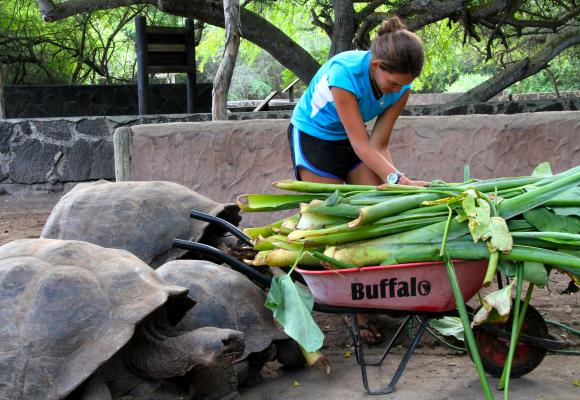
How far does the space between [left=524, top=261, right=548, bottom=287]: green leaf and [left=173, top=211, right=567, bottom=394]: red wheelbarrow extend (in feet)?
0.56

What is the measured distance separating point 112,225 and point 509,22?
6747 mm

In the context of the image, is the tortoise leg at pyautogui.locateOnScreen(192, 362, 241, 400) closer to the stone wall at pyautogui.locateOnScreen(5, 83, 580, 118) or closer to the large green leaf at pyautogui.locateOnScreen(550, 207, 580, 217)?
the large green leaf at pyautogui.locateOnScreen(550, 207, 580, 217)

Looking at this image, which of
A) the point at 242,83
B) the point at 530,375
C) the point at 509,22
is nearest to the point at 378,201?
the point at 530,375

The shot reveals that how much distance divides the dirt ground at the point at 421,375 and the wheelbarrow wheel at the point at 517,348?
8 centimetres

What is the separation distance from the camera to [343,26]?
923 centimetres

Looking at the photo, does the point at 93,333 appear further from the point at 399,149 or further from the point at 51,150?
the point at 51,150

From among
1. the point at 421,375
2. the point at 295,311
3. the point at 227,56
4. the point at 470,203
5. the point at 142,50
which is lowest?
the point at 421,375

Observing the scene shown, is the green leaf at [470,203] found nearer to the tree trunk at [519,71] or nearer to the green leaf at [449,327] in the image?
the green leaf at [449,327]

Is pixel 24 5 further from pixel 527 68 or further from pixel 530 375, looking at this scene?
pixel 530 375

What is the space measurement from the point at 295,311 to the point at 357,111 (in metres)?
1.07

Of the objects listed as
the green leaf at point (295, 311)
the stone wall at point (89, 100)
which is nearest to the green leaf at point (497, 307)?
the green leaf at point (295, 311)

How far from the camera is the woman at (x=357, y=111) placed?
11.7 feet

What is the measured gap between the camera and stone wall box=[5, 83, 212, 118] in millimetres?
12250

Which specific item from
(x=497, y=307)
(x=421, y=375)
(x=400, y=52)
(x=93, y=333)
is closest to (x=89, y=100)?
(x=400, y=52)
